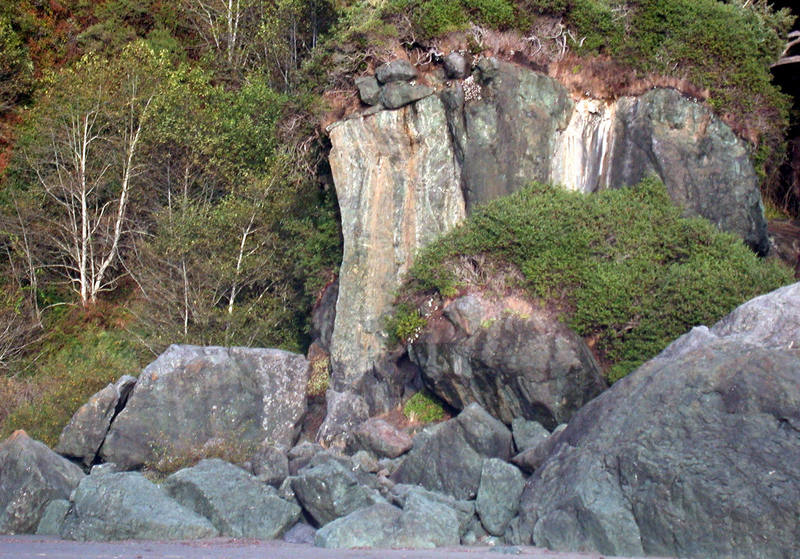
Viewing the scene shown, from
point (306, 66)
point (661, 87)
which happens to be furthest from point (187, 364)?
point (661, 87)

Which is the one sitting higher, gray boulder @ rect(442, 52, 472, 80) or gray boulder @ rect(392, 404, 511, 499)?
gray boulder @ rect(442, 52, 472, 80)

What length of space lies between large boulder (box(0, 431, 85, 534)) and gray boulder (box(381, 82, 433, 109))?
8.63 metres

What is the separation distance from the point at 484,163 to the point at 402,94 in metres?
2.08

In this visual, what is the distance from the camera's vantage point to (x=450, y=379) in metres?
13.7

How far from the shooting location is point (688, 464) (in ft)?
28.4

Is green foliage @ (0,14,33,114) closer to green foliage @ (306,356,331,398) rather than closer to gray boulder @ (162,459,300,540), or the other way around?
green foliage @ (306,356,331,398)

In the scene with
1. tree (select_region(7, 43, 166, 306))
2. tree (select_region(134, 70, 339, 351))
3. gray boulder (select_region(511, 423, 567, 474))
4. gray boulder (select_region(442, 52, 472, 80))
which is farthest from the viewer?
tree (select_region(7, 43, 166, 306))

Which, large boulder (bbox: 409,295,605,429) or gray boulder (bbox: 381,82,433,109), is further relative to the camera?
gray boulder (bbox: 381,82,433,109)

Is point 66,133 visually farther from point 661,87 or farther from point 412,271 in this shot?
point 661,87

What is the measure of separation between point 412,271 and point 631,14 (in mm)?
6747

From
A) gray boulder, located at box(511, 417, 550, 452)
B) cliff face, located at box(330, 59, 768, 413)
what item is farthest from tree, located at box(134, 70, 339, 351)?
gray boulder, located at box(511, 417, 550, 452)

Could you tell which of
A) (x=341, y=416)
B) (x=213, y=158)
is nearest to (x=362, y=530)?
(x=341, y=416)

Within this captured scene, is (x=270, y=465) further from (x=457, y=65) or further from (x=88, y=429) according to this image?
(x=457, y=65)

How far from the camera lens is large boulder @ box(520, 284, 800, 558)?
816 centimetres
